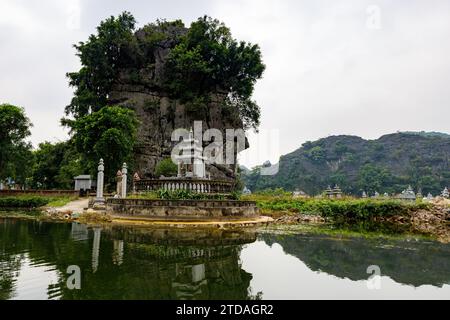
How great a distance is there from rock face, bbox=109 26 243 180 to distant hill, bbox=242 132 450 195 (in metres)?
37.6

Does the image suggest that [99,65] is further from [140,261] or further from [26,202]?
[140,261]

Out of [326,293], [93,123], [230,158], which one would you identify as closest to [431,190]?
[230,158]

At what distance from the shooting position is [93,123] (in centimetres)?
2853

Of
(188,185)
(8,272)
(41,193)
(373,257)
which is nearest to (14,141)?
(41,193)

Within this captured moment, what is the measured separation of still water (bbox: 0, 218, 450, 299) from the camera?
5570mm

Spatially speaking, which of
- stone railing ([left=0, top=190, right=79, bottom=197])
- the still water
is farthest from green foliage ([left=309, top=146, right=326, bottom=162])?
the still water

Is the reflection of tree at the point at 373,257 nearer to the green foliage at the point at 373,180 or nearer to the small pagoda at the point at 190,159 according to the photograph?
the small pagoda at the point at 190,159

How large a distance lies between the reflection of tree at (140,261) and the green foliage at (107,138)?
1580 cm

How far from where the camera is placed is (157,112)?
39281 mm

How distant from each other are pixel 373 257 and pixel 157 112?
1322 inches

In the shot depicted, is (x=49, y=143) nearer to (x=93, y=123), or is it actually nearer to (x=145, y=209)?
(x=93, y=123)

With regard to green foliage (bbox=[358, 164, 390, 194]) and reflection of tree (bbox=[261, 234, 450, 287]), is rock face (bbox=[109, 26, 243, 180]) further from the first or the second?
green foliage (bbox=[358, 164, 390, 194])

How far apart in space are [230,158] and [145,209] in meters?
24.5

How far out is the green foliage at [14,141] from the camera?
105 ft
